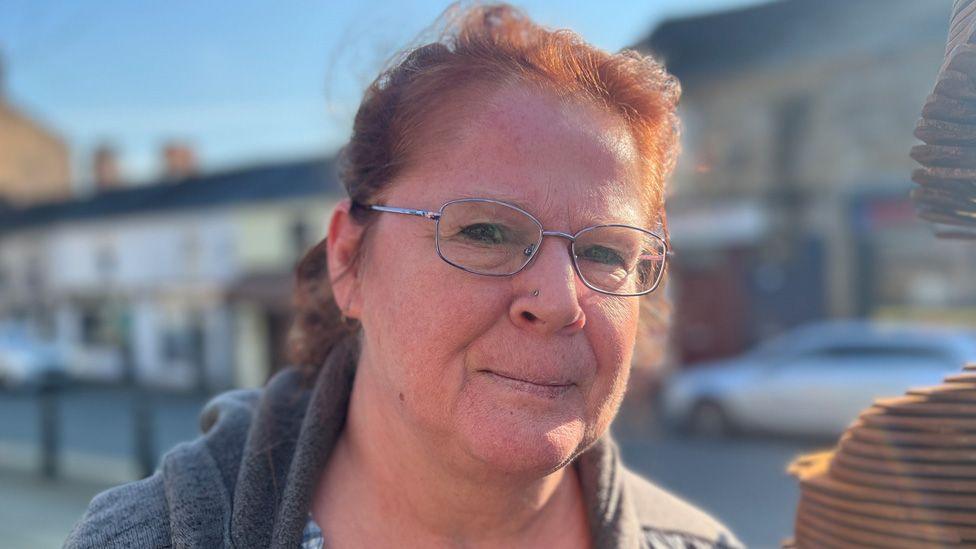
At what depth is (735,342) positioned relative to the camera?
18406 millimetres

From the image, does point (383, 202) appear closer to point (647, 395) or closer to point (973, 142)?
point (973, 142)

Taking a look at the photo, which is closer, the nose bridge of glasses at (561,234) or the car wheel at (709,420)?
the nose bridge of glasses at (561,234)

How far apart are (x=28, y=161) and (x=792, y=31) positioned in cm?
3494

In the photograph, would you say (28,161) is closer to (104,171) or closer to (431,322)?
(104,171)

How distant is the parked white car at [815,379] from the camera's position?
11.0 m

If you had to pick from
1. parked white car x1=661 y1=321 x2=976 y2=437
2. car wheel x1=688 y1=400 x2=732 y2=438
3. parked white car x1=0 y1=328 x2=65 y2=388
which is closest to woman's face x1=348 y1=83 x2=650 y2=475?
parked white car x1=661 y1=321 x2=976 y2=437

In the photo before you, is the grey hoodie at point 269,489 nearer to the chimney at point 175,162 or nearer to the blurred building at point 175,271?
the blurred building at point 175,271

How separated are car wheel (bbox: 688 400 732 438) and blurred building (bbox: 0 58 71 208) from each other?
109 ft

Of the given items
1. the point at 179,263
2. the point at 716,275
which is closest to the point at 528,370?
the point at 716,275

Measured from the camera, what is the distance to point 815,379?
11820 mm

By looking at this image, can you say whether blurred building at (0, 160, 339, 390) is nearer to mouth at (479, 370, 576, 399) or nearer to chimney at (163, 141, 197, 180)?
chimney at (163, 141, 197, 180)

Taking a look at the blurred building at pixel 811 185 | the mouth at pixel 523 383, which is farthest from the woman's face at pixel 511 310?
the blurred building at pixel 811 185

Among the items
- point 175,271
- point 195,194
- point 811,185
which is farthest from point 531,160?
point 195,194

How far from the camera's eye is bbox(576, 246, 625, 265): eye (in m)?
1.49
